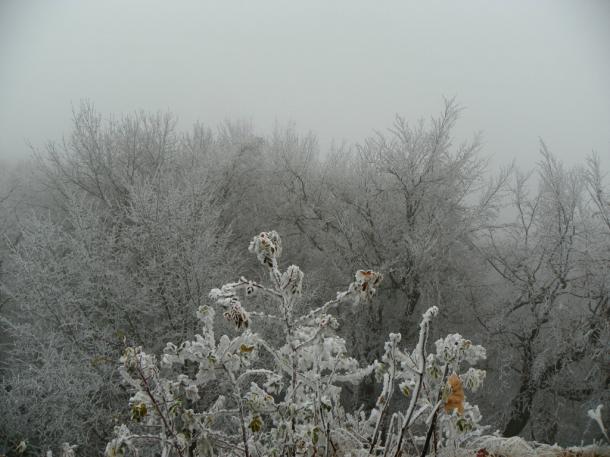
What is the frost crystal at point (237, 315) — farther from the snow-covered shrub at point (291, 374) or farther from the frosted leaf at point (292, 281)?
the frosted leaf at point (292, 281)

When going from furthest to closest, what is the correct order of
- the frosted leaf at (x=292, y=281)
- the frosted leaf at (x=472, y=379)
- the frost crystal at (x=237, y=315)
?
1. the frosted leaf at (x=472, y=379)
2. the frosted leaf at (x=292, y=281)
3. the frost crystal at (x=237, y=315)

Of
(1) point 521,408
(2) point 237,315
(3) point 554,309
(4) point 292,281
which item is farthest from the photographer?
(1) point 521,408

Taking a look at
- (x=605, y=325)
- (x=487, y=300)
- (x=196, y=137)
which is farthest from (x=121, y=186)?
(x=605, y=325)

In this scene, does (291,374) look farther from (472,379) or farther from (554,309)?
(554,309)

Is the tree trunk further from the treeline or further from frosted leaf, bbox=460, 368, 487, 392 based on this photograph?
frosted leaf, bbox=460, 368, 487, 392

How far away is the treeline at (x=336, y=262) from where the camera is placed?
25.0 feet

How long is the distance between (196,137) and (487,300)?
12.9m

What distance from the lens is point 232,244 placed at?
13.3 meters

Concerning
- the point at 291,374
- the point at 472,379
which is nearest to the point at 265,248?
the point at 291,374

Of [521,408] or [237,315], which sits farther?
[521,408]

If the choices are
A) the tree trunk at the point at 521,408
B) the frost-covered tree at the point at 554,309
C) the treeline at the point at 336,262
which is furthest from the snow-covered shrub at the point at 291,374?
the tree trunk at the point at 521,408

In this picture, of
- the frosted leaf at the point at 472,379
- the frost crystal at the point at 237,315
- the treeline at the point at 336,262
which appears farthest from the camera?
the treeline at the point at 336,262

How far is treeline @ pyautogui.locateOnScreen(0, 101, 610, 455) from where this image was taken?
300 inches

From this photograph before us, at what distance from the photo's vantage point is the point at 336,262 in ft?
36.5
